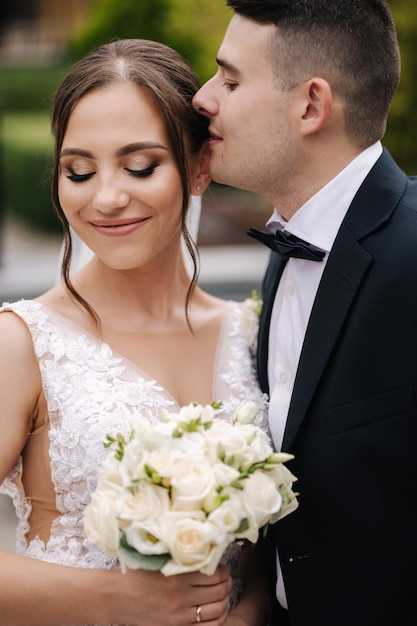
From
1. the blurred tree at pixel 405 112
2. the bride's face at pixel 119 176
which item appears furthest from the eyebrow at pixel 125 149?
the blurred tree at pixel 405 112

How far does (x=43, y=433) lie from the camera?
2.72 m

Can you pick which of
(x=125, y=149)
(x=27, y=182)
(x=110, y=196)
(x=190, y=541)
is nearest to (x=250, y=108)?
(x=125, y=149)

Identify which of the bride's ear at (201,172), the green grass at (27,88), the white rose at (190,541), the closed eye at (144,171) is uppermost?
the closed eye at (144,171)

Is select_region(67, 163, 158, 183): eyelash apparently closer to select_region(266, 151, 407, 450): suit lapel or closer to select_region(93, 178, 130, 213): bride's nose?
select_region(93, 178, 130, 213): bride's nose

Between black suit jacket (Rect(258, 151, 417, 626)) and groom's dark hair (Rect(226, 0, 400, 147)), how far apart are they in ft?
1.11

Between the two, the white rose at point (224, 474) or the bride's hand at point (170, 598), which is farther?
the bride's hand at point (170, 598)

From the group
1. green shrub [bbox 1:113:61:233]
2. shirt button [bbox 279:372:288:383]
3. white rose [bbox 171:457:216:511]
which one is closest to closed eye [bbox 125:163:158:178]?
shirt button [bbox 279:372:288:383]

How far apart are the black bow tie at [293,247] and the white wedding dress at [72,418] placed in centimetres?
54

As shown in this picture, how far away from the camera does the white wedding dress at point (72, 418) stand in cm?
266

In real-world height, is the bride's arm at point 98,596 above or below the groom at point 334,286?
below

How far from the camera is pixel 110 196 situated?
108 inches

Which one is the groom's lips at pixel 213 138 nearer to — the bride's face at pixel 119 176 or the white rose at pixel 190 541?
the bride's face at pixel 119 176

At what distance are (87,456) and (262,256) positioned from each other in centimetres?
593

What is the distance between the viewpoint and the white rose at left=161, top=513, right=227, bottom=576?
208 cm
